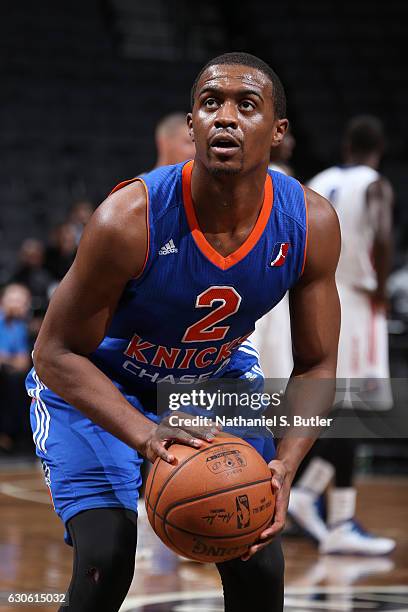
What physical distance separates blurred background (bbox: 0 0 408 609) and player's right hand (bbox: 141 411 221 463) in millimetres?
6736

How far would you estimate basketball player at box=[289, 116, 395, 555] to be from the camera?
550 cm

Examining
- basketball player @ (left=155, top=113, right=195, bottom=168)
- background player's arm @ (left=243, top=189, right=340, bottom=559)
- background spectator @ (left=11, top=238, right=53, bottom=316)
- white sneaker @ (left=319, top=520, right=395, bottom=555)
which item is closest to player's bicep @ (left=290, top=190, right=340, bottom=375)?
background player's arm @ (left=243, top=189, right=340, bottom=559)

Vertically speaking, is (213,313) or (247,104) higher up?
(247,104)

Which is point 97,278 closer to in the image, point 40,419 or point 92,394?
point 92,394

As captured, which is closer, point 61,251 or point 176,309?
point 176,309

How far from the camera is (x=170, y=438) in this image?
8.00ft

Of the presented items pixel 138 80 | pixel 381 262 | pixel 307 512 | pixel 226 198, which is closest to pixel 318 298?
pixel 226 198

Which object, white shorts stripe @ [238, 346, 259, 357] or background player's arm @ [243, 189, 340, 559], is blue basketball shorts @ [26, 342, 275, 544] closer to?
background player's arm @ [243, 189, 340, 559]

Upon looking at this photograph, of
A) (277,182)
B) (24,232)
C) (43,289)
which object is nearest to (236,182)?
(277,182)

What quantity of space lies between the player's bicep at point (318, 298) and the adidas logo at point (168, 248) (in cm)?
36

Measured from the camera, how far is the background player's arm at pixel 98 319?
248 cm

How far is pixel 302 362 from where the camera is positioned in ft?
9.30

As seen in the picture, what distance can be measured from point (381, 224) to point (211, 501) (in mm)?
3362

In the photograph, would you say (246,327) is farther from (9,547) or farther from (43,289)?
(43,289)
